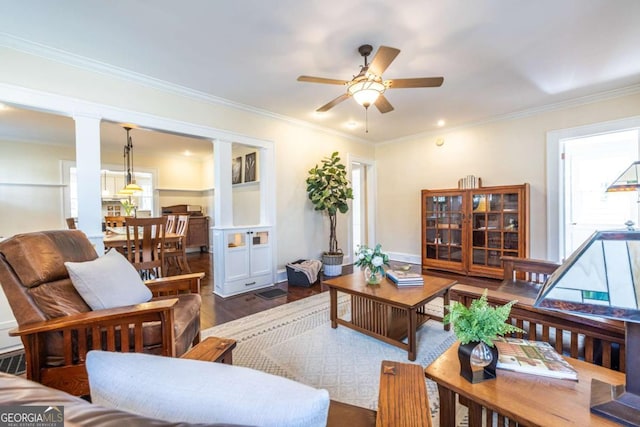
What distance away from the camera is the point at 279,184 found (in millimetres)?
4059

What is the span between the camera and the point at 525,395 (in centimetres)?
83

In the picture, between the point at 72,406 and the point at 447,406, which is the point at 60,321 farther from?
the point at 447,406

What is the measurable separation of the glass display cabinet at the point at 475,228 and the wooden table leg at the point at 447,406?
11.7 ft

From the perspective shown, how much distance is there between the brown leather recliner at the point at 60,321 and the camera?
1266 mm

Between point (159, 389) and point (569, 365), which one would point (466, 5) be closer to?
point (569, 365)

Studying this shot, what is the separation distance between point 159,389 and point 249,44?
101 inches

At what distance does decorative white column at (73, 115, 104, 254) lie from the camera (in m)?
2.49

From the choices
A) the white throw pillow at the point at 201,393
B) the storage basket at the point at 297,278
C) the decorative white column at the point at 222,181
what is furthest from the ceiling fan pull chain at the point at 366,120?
the white throw pillow at the point at 201,393

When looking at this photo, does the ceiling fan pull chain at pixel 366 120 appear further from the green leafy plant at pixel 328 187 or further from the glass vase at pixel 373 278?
the glass vase at pixel 373 278

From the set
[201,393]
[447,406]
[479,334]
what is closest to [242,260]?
[447,406]

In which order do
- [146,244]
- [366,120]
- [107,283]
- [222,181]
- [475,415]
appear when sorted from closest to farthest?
1. [475,415]
2. [107,283]
3. [146,244]
4. [222,181]
5. [366,120]

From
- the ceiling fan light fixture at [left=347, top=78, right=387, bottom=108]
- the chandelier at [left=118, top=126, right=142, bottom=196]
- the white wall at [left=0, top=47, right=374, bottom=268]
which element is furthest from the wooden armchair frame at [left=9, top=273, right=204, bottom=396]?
the chandelier at [left=118, top=126, right=142, bottom=196]

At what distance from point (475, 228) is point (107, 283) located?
4.52 metres

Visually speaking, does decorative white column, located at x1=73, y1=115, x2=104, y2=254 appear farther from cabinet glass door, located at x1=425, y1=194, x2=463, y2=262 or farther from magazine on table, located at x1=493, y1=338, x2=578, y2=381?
cabinet glass door, located at x1=425, y1=194, x2=463, y2=262
